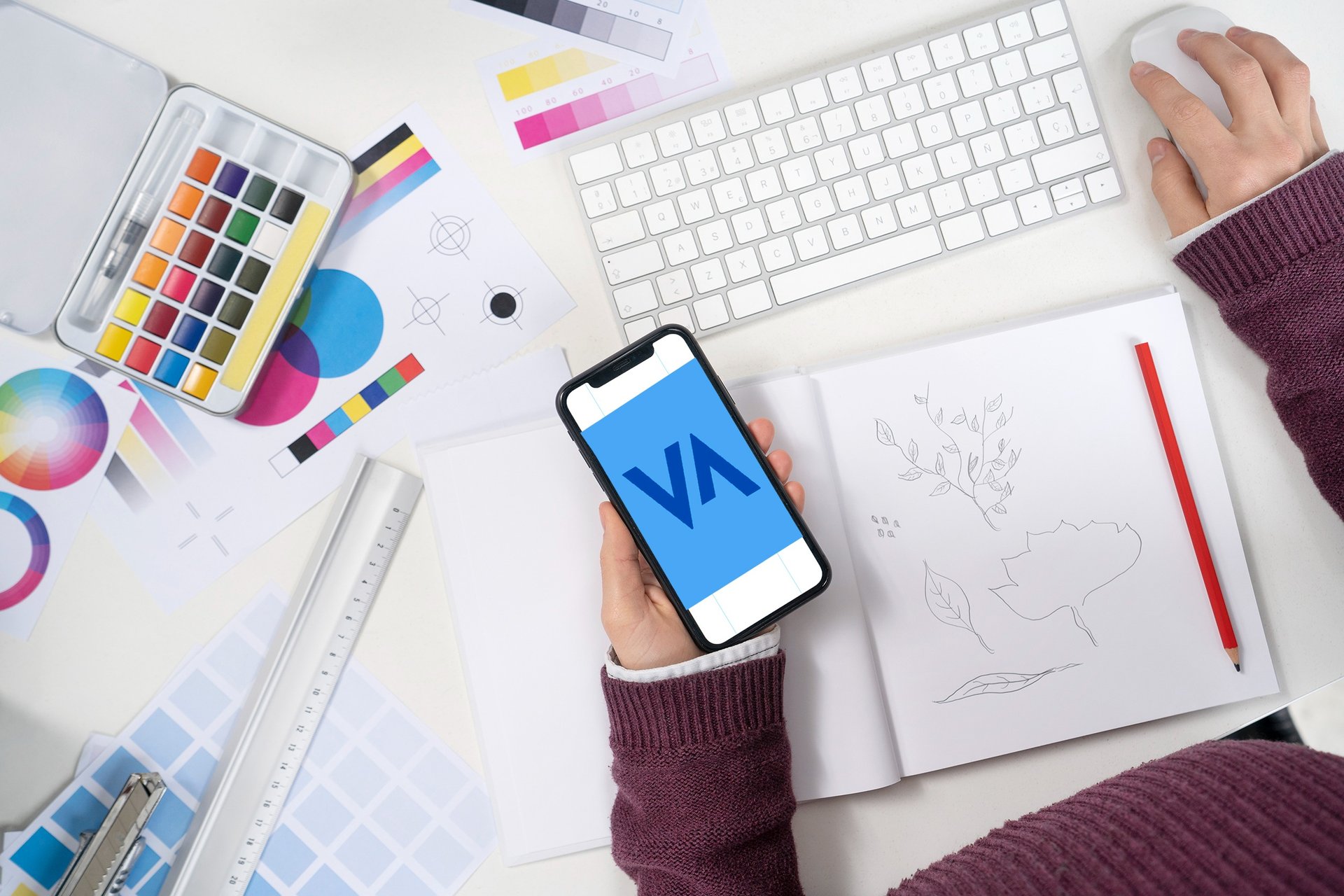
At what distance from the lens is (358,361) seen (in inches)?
26.7

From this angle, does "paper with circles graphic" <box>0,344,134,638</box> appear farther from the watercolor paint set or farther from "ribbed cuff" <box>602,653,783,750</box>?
"ribbed cuff" <box>602,653,783,750</box>

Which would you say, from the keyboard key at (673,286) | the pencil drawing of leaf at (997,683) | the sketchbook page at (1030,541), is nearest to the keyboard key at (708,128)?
the keyboard key at (673,286)

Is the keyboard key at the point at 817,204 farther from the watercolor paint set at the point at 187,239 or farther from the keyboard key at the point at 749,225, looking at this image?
the watercolor paint set at the point at 187,239

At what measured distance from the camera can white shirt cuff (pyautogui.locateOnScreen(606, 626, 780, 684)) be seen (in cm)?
61

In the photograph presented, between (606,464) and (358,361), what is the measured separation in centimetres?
23

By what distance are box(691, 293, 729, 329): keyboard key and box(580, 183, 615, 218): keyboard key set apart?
0.34 feet

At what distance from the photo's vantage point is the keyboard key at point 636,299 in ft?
2.19

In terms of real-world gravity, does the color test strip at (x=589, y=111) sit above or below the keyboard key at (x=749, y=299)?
above

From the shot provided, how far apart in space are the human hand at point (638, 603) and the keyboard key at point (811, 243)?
0.45 feet

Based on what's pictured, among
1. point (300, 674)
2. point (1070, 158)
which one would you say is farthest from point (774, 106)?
point (300, 674)

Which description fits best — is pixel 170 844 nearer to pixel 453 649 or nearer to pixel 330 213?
pixel 453 649

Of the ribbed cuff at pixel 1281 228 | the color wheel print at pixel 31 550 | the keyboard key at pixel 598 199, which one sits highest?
the keyboard key at pixel 598 199

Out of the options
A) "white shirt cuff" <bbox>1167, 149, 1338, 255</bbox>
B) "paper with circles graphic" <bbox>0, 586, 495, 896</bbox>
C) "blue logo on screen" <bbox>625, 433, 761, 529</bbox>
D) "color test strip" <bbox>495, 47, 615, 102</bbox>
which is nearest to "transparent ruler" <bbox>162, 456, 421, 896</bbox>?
"paper with circles graphic" <bbox>0, 586, 495, 896</bbox>

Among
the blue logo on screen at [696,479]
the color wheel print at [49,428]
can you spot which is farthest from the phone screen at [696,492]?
the color wheel print at [49,428]
